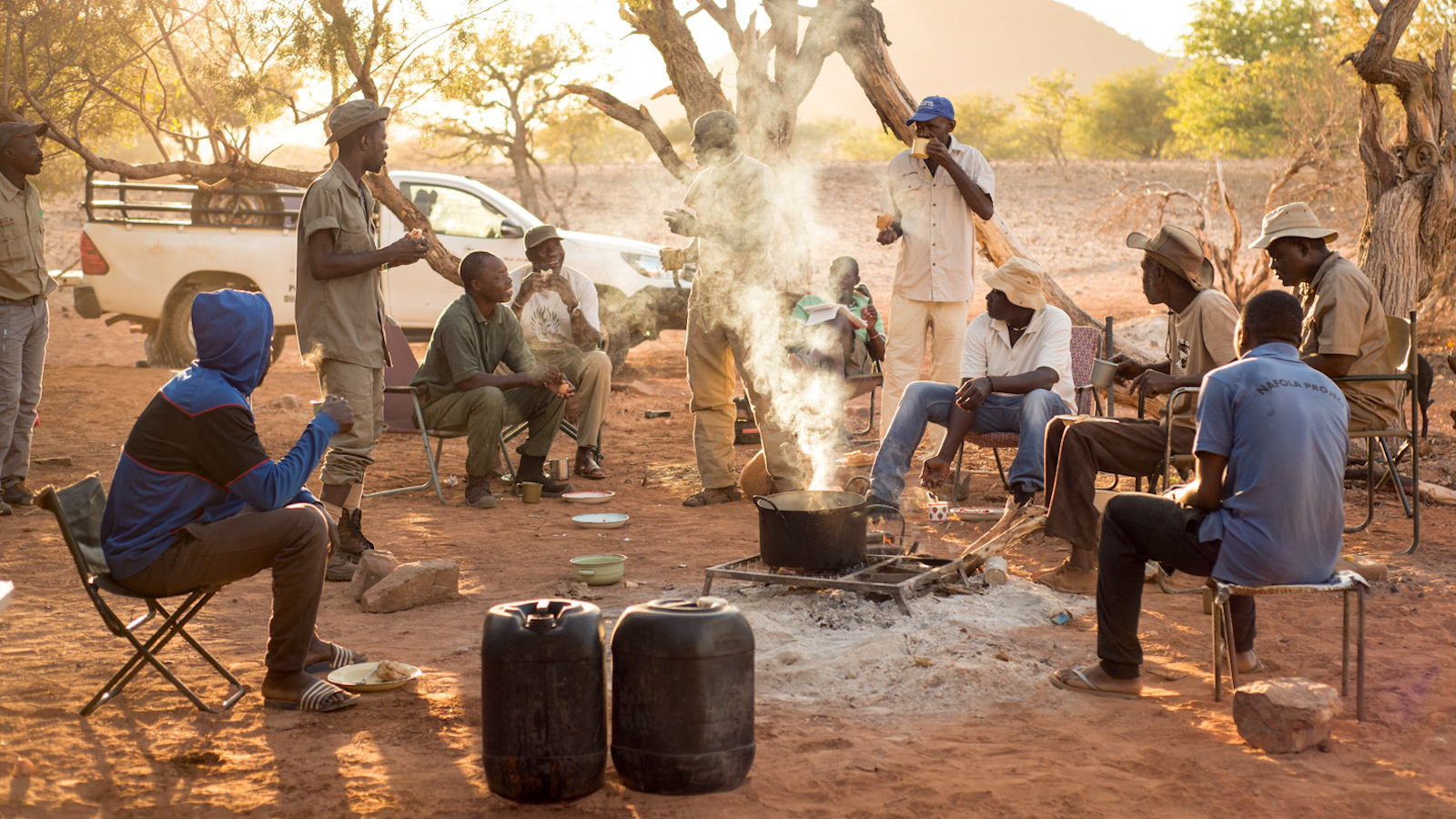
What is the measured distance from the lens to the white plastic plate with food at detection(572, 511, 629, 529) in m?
6.35

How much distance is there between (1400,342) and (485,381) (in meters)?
4.88

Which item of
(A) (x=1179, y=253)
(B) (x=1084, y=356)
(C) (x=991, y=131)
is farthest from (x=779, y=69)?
(C) (x=991, y=131)

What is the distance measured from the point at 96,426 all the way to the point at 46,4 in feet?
12.7

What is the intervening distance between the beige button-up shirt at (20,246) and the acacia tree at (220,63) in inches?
110

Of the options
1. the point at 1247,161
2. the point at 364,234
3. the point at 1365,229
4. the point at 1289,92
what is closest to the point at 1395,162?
the point at 1365,229

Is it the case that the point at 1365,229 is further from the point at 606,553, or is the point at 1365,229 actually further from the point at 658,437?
the point at 606,553

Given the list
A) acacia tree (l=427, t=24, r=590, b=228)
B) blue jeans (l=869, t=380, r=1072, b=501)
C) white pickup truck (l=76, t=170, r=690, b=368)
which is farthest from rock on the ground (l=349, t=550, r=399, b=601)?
acacia tree (l=427, t=24, r=590, b=228)

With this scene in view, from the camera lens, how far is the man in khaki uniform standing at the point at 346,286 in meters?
5.03

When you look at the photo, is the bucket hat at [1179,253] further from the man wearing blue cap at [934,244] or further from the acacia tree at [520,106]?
the acacia tree at [520,106]

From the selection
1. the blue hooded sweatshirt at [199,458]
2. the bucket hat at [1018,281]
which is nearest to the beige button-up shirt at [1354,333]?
the bucket hat at [1018,281]

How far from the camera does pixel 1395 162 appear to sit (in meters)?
8.20

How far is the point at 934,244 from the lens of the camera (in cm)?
691

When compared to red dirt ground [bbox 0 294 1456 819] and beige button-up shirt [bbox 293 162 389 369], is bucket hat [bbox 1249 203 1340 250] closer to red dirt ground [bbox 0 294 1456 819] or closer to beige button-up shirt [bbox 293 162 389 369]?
red dirt ground [bbox 0 294 1456 819]

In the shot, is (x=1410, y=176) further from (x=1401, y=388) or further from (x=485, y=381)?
(x=485, y=381)
